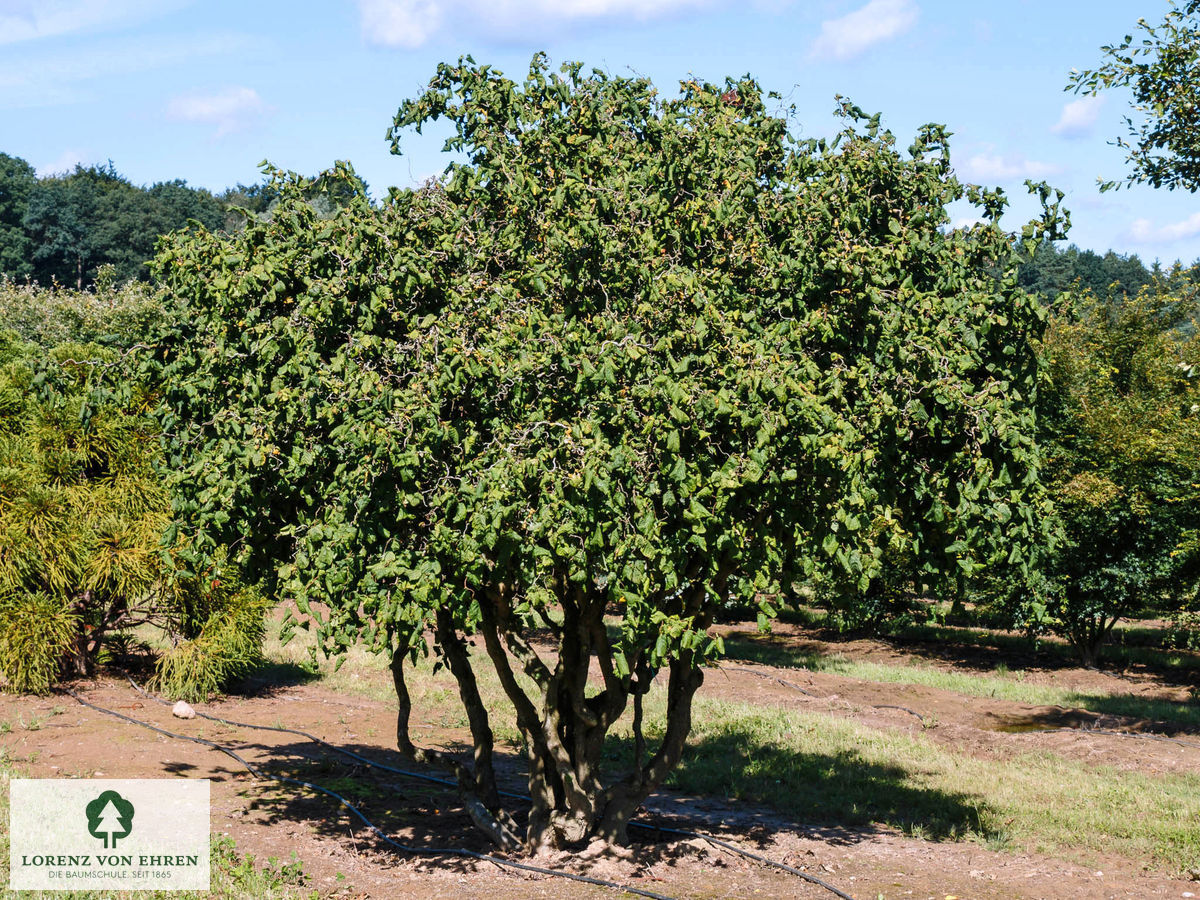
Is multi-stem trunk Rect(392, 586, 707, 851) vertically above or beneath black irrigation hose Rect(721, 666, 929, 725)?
above

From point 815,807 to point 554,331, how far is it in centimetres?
574

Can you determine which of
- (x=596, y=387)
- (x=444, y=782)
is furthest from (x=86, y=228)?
(x=596, y=387)

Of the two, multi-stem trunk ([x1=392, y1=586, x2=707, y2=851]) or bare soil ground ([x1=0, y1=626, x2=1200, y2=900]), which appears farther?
multi-stem trunk ([x1=392, y1=586, x2=707, y2=851])

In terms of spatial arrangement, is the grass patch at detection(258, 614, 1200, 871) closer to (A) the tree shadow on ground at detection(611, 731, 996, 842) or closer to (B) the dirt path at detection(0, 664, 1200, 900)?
(A) the tree shadow on ground at detection(611, 731, 996, 842)

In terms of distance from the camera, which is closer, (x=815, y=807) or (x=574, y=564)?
(x=574, y=564)

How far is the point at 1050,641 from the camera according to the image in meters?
23.5

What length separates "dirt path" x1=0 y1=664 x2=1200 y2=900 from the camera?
24.7ft

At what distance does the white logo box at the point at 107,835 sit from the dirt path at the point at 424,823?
419mm

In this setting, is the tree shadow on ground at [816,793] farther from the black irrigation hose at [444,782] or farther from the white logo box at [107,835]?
the white logo box at [107,835]

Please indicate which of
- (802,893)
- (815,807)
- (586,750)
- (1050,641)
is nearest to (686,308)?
(586,750)

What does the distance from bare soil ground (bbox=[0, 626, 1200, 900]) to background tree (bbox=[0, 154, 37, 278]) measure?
66.9m

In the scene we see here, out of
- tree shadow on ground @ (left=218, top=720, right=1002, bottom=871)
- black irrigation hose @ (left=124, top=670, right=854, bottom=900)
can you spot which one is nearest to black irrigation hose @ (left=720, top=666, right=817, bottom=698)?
tree shadow on ground @ (left=218, top=720, right=1002, bottom=871)

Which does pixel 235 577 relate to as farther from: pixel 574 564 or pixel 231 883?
pixel 574 564

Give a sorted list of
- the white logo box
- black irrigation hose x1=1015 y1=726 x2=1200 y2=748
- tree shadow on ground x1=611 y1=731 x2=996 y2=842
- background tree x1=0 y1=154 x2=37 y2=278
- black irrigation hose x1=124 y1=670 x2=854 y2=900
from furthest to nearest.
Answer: background tree x1=0 y1=154 x2=37 y2=278, black irrigation hose x1=1015 y1=726 x2=1200 y2=748, tree shadow on ground x1=611 y1=731 x2=996 y2=842, black irrigation hose x1=124 y1=670 x2=854 y2=900, the white logo box
